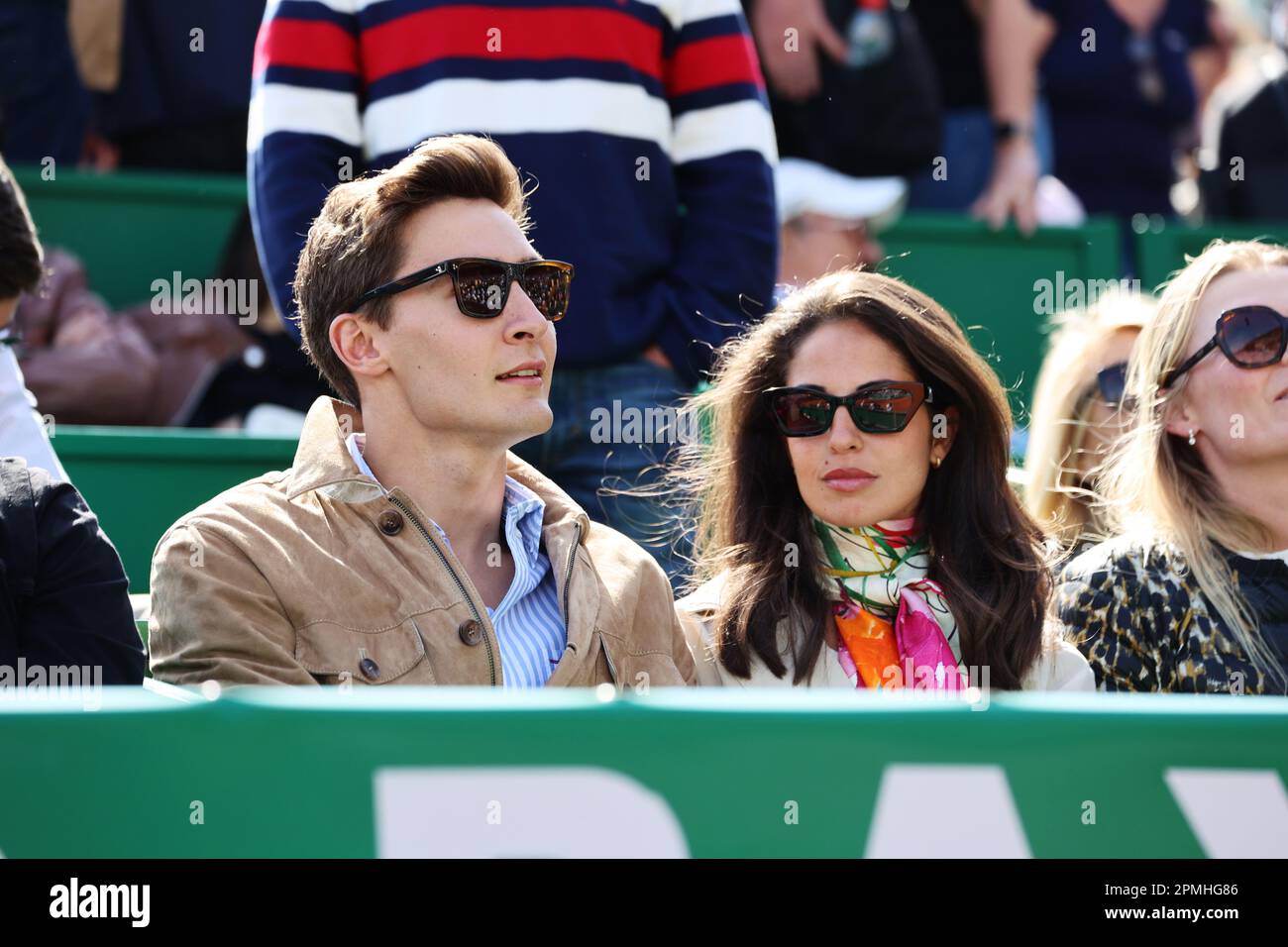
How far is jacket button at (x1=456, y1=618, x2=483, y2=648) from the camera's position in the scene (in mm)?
2646

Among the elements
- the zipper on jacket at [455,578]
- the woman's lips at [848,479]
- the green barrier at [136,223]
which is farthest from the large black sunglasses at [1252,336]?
the green barrier at [136,223]

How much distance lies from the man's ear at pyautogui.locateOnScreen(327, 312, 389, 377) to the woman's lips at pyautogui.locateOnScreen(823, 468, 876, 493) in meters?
0.78

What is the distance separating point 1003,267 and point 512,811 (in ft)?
16.7

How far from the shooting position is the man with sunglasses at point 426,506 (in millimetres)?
2574

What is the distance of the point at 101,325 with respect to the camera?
200 inches

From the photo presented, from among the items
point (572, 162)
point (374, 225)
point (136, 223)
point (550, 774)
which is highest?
point (136, 223)

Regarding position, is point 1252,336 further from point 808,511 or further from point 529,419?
point 529,419

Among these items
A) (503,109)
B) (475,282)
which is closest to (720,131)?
(503,109)

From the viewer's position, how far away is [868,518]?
10.2ft

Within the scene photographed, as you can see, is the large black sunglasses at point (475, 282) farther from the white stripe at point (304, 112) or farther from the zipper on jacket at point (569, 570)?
the white stripe at point (304, 112)

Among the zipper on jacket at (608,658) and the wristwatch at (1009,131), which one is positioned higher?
the wristwatch at (1009,131)

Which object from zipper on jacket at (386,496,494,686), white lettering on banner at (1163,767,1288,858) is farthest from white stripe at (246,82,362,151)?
white lettering on banner at (1163,767,1288,858)

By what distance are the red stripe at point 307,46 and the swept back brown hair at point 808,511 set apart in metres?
1.04
